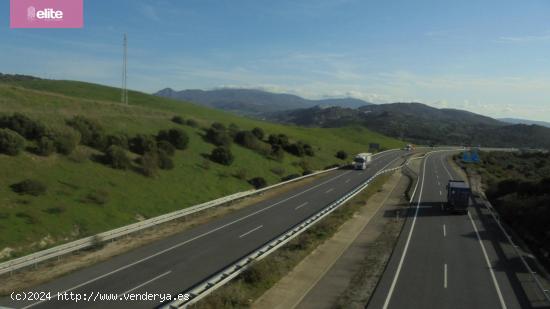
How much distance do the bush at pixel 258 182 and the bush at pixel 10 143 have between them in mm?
26866

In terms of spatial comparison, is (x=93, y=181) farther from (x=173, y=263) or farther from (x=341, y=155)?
(x=341, y=155)

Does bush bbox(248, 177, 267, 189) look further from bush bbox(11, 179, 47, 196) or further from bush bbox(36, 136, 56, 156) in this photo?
bush bbox(11, 179, 47, 196)

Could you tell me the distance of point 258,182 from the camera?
5550cm

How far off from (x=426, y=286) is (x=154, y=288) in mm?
12072

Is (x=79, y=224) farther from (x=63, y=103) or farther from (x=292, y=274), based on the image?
(x=63, y=103)

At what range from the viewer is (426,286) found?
19828 millimetres

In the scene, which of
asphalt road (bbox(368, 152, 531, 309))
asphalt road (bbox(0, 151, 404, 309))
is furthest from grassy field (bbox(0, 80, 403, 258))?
asphalt road (bbox(368, 152, 531, 309))

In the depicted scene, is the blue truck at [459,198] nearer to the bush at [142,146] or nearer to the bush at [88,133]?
the bush at [142,146]

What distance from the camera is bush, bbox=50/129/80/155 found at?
1540 inches

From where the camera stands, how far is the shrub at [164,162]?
4697cm

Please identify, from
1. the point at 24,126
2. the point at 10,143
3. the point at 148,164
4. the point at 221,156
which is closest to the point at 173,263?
the point at 10,143

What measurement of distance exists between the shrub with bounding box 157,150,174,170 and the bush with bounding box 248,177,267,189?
37.4 feet

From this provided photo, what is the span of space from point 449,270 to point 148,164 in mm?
31116

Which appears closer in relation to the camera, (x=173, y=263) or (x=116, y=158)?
(x=173, y=263)
